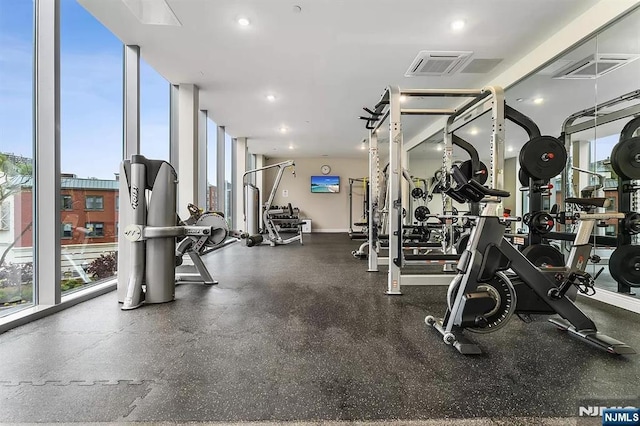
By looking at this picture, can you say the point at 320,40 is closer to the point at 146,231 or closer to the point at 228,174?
the point at 146,231

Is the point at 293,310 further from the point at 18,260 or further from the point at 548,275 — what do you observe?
the point at 18,260

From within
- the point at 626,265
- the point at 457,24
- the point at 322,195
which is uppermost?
the point at 457,24

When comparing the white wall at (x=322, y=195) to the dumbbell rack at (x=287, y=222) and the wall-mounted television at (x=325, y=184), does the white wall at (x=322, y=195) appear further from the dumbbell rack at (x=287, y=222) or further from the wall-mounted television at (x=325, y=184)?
the dumbbell rack at (x=287, y=222)

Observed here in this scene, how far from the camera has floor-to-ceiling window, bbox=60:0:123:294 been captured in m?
2.62

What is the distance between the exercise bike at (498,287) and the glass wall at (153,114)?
10.7 feet

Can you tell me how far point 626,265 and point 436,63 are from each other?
3.01 metres

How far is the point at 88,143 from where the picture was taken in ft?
9.48

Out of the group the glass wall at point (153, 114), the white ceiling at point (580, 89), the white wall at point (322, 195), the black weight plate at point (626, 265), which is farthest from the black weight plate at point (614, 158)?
the white wall at point (322, 195)

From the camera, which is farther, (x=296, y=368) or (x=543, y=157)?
(x=543, y=157)

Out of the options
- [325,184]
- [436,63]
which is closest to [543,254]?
[436,63]

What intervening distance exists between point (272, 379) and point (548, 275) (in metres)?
1.82

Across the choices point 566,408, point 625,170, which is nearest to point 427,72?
point 625,170

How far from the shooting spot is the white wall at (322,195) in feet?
36.4

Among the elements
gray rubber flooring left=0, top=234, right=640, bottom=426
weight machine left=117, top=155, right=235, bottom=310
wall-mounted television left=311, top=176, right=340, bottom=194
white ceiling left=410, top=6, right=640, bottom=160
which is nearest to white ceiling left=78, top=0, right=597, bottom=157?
white ceiling left=410, top=6, right=640, bottom=160
